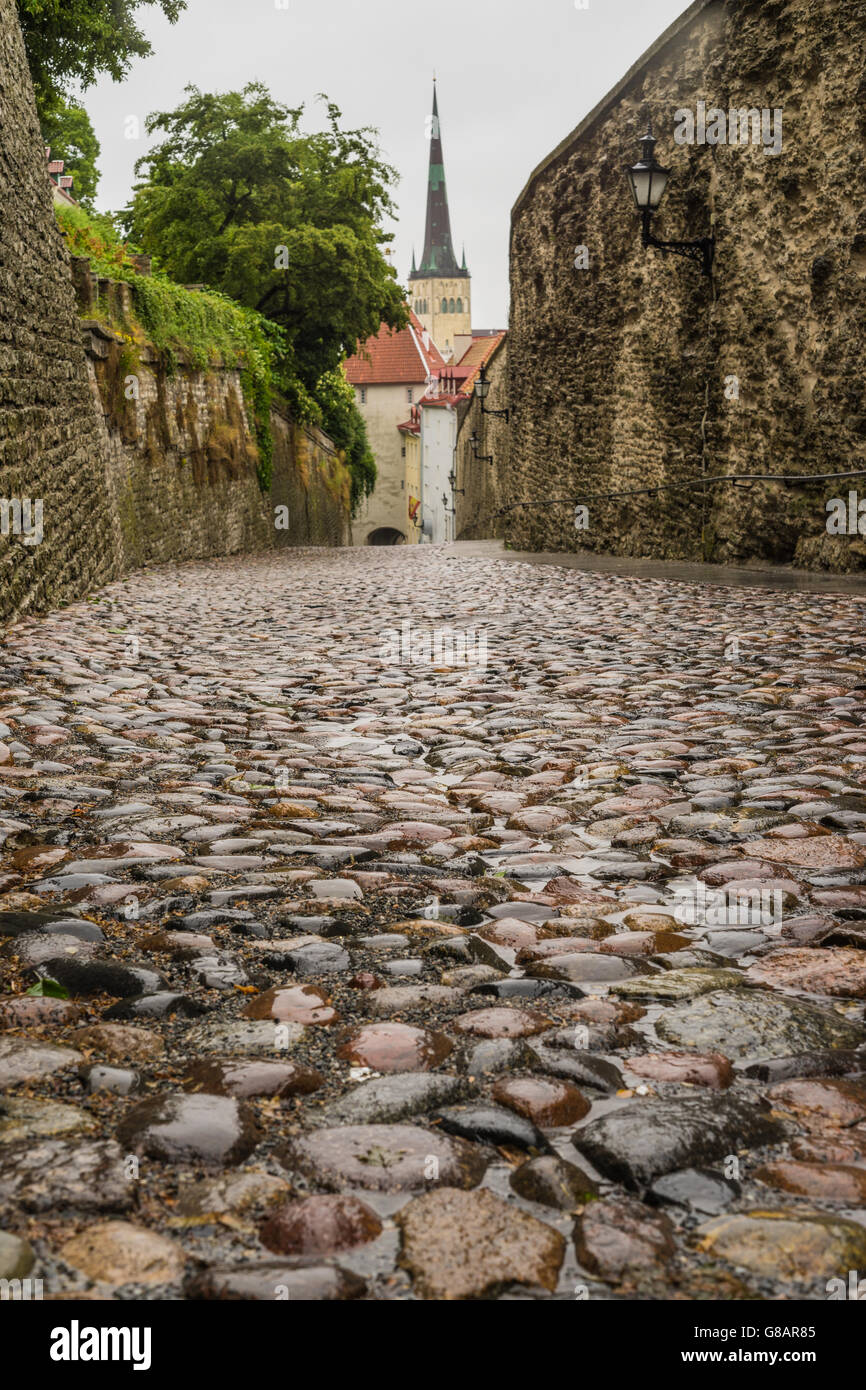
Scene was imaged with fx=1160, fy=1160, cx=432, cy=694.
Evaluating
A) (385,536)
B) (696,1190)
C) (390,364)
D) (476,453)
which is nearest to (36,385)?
(696,1190)

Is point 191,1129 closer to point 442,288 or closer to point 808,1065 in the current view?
point 808,1065

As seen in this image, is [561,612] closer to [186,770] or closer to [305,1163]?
[186,770]

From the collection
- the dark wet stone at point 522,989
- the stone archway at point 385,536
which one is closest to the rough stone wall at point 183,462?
the dark wet stone at point 522,989

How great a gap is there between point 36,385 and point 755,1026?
7888 millimetres

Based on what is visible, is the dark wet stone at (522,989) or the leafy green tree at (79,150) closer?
the dark wet stone at (522,989)

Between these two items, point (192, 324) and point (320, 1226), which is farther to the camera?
point (192, 324)

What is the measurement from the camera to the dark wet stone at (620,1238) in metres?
1.23

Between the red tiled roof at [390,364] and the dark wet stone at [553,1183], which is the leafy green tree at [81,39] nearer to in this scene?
the dark wet stone at [553,1183]

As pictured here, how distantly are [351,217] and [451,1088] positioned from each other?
3026cm

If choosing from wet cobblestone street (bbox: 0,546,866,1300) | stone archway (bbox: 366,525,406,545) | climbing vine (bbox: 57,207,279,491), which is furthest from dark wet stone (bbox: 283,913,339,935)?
stone archway (bbox: 366,525,406,545)

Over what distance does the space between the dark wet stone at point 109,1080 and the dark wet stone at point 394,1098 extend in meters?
0.28

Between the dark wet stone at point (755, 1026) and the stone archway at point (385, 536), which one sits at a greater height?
the stone archway at point (385, 536)

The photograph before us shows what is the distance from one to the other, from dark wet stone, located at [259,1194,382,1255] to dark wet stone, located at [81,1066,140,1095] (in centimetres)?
39

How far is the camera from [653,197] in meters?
12.1
